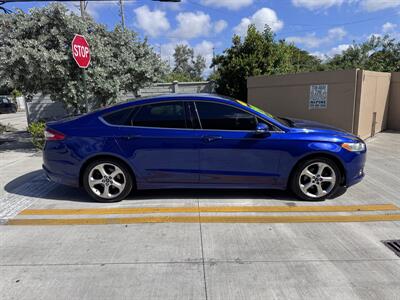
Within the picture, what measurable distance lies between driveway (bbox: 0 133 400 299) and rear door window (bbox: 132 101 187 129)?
1147mm

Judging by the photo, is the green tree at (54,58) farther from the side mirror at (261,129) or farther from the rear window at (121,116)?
the side mirror at (261,129)

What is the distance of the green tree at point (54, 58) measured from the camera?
24.5ft

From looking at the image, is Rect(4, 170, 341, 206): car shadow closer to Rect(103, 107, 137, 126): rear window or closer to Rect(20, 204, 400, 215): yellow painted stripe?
Rect(20, 204, 400, 215): yellow painted stripe

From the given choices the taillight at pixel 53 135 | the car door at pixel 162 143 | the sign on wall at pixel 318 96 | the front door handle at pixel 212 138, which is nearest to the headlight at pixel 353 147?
the front door handle at pixel 212 138

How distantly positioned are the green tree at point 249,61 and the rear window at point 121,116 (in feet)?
29.7

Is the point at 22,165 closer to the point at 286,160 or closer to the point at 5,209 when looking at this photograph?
the point at 5,209

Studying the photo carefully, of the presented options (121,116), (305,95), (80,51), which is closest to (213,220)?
(121,116)

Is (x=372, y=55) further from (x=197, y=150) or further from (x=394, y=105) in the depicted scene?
(x=197, y=150)

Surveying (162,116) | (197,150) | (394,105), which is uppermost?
(162,116)

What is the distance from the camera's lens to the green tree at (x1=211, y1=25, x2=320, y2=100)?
1272 centimetres

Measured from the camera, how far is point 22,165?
692 cm

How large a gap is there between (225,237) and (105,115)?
2.40 m

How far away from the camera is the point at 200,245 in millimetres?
3400

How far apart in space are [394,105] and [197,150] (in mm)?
9039
